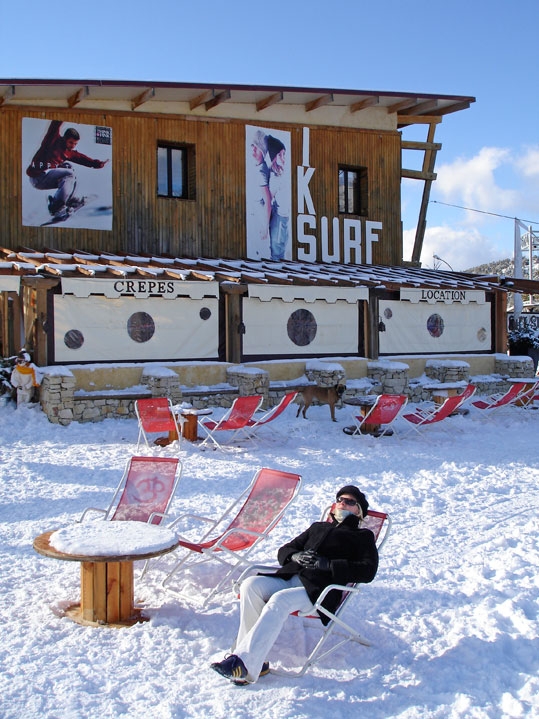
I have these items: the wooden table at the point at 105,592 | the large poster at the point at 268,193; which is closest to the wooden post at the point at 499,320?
the large poster at the point at 268,193

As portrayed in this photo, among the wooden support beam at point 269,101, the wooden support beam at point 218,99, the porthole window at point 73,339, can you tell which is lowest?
the porthole window at point 73,339

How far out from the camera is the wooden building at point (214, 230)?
511 inches

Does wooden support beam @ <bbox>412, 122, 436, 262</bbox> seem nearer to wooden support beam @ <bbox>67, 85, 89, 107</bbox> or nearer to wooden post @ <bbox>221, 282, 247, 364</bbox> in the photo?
wooden post @ <bbox>221, 282, 247, 364</bbox>

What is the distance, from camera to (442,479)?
26.6ft

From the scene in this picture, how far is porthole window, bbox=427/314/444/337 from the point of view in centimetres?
1653

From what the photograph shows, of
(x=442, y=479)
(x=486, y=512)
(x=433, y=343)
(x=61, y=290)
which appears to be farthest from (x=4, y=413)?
(x=433, y=343)

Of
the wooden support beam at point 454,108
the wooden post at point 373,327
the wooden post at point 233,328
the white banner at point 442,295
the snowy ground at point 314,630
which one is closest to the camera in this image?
the snowy ground at point 314,630

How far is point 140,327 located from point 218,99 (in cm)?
613

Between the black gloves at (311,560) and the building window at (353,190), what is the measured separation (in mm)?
15359

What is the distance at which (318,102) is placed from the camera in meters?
17.1

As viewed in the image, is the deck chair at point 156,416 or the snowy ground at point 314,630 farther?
the deck chair at point 156,416

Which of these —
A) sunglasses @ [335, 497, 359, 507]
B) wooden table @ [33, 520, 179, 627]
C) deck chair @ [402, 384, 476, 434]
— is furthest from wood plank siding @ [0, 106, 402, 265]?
sunglasses @ [335, 497, 359, 507]

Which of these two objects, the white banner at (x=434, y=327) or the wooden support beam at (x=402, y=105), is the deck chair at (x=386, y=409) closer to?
the white banner at (x=434, y=327)

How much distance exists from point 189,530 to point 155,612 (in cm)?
172
